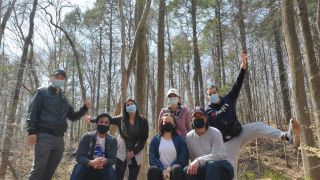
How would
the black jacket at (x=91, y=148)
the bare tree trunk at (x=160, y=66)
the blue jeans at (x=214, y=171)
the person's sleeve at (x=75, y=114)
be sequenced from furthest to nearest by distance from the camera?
the bare tree trunk at (x=160, y=66), the person's sleeve at (x=75, y=114), the black jacket at (x=91, y=148), the blue jeans at (x=214, y=171)

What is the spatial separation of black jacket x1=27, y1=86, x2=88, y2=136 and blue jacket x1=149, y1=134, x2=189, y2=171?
4.64 feet

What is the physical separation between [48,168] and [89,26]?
16.6 m

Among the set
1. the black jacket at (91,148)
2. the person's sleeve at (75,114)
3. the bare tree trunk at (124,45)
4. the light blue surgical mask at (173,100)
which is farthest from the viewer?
the bare tree trunk at (124,45)

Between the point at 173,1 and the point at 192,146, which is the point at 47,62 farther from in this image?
the point at 192,146

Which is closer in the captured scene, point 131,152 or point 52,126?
point 52,126

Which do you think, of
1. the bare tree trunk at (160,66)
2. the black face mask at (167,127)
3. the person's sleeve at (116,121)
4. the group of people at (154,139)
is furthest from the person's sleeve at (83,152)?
the bare tree trunk at (160,66)

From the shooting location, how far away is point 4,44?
11406 mm

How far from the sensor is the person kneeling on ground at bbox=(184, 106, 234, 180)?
3326mm

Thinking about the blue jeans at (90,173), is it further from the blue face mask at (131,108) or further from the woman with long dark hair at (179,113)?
the woman with long dark hair at (179,113)

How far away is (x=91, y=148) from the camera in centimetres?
381

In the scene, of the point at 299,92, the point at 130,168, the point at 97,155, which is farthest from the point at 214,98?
the point at 299,92

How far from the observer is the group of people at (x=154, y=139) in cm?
341

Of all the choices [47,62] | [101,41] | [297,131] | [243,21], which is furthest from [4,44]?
[243,21]

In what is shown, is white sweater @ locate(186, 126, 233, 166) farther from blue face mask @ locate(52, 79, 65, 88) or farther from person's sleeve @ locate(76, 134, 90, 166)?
blue face mask @ locate(52, 79, 65, 88)
